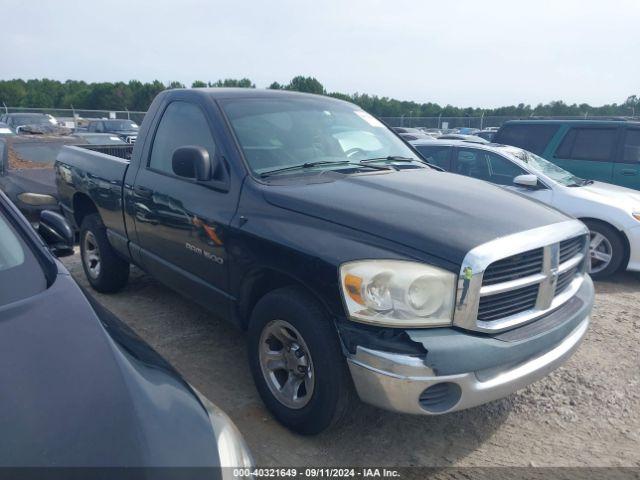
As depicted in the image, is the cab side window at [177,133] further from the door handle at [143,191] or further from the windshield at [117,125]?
the windshield at [117,125]

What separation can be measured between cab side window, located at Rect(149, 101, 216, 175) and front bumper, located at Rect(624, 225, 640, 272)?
4876 mm

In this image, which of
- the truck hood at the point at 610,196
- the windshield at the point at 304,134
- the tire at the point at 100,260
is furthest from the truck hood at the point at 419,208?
the truck hood at the point at 610,196

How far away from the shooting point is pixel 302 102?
389cm

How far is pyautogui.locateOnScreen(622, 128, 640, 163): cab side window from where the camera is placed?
→ 303 inches

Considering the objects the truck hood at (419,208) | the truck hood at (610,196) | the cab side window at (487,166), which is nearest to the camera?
the truck hood at (419,208)

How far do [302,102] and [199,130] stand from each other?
0.86 metres

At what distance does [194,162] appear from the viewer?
122 inches

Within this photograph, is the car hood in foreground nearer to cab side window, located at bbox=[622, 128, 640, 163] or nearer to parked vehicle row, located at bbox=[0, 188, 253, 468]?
parked vehicle row, located at bbox=[0, 188, 253, 468]

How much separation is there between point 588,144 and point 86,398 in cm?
842

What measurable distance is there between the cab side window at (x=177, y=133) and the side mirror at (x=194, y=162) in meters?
0.23

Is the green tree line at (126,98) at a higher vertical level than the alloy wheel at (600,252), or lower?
higher

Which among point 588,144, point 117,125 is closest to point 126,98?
point 117,125

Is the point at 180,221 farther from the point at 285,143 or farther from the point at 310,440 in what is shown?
the point at 310,440

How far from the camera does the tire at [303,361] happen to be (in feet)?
7.97
